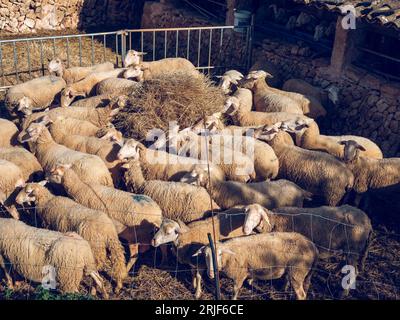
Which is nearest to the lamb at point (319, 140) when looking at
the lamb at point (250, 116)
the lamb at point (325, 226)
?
Answer: the lamb at point (250, 116)

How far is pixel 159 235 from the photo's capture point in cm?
722

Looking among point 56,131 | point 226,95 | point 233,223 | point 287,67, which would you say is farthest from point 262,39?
point 233,223

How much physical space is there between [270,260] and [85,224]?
2433mm

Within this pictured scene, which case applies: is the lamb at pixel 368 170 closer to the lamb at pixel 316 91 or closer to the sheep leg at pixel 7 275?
the lamb at pixel 316 91

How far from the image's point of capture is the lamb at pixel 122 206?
7672 millimetres

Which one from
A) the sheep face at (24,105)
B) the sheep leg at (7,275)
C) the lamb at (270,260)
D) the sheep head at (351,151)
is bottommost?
the sheep leg at (7,275)

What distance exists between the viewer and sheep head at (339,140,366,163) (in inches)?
356

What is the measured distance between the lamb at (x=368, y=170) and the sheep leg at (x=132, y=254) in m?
3.72

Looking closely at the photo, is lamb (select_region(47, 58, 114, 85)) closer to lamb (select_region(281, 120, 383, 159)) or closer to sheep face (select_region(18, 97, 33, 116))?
sheep face (select_region(18, 97, 33, 116))

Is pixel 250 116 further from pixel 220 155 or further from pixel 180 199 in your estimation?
pixel 180 199

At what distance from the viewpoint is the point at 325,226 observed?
764 cm

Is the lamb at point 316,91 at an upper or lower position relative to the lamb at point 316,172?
upper

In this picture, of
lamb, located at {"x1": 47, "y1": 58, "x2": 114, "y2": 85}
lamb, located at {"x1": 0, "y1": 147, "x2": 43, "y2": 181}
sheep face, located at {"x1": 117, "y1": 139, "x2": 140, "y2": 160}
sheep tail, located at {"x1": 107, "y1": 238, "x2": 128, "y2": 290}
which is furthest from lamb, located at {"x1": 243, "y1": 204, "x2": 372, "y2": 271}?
lamb, located at {"x1": 47, "y1": 58, "x2": 114, "y2": 85}

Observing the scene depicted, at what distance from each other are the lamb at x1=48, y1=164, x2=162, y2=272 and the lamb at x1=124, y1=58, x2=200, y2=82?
4.14m
